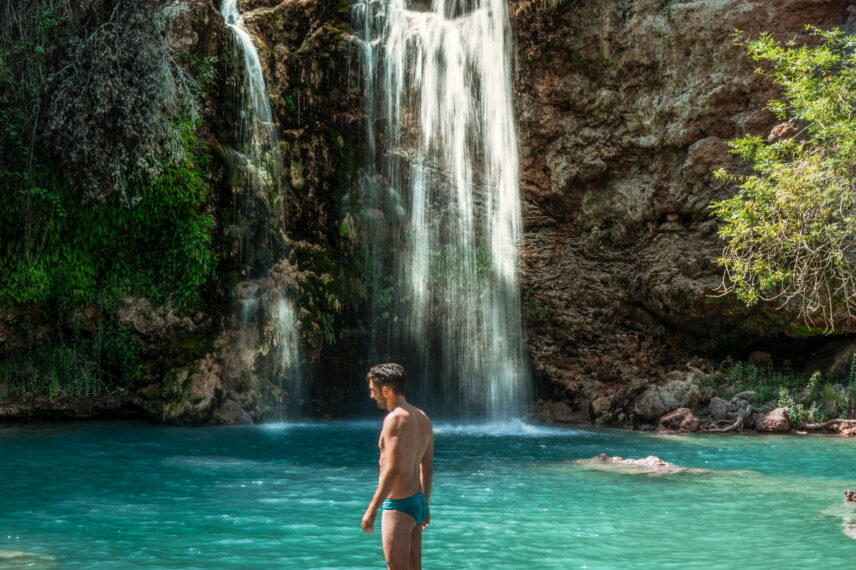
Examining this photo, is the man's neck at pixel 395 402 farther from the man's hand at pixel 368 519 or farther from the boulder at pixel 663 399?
the boulder at pixel 663 399

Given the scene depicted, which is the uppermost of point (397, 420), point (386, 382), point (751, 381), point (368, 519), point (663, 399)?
point (386, 382)

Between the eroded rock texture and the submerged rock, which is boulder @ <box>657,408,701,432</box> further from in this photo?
the submerged rock

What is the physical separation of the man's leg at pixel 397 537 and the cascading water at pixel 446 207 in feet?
47.9

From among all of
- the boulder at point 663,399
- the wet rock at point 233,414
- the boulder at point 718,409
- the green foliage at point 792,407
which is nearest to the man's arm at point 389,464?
the wet rock at point 233,414

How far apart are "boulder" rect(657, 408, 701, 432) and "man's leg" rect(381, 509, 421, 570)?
41.6ft

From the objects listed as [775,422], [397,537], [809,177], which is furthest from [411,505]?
[775,422]

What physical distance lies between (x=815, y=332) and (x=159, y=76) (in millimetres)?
16303

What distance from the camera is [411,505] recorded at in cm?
466

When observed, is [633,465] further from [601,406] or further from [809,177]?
[601,406]

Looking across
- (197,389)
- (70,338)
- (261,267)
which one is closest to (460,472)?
(197,389)

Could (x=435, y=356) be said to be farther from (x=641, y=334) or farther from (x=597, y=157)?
A: (x=597, y=157)

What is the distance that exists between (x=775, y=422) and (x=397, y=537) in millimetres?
13436

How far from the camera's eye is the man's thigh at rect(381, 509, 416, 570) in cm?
455

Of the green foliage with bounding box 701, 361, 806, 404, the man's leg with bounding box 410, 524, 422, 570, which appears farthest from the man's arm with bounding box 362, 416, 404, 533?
the green foliage with bounding box 701, 361, 806, 404
